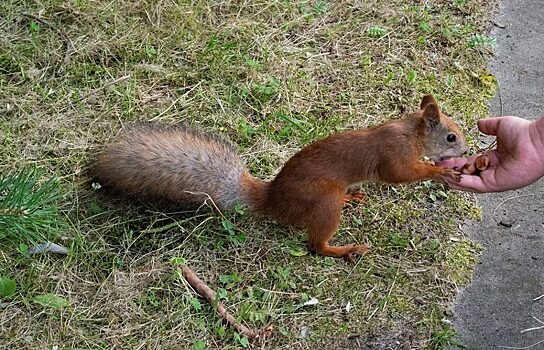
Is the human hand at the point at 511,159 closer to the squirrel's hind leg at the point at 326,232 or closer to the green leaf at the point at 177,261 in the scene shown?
the squirrel's hind leg at the point at 326,232

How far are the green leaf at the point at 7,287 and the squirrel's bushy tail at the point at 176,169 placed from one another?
0.43 meters

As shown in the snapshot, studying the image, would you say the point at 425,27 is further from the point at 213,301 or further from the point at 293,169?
the point at 213,301

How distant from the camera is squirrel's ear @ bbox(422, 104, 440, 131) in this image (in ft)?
8.58

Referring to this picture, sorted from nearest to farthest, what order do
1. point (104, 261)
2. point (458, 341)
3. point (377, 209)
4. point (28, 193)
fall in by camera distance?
point (28, 193) < point (458, 341) < point (104, 261) < point (377, 209)

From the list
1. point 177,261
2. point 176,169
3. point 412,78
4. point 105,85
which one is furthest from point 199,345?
point 412,78

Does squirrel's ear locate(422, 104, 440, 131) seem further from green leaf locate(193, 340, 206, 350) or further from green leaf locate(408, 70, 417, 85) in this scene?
green leaf locate(193, 340, 206, 350)

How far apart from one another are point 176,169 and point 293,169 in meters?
0.39

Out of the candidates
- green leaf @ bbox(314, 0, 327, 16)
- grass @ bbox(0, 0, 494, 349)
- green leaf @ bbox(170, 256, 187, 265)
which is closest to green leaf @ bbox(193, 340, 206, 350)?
grass @ bbox(0, 0, 494, 349)

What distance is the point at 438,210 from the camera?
2885 millimetres

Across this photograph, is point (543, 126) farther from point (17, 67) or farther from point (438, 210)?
point (17, 67)

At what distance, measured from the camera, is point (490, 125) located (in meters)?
2.73

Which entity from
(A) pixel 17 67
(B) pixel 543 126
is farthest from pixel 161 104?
(B) pixel 543 126

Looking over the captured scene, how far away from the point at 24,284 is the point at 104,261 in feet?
0.87

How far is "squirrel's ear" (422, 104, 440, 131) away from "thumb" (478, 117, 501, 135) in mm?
181
